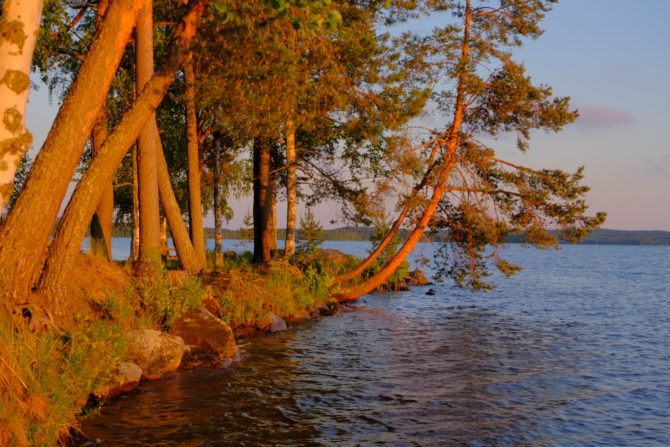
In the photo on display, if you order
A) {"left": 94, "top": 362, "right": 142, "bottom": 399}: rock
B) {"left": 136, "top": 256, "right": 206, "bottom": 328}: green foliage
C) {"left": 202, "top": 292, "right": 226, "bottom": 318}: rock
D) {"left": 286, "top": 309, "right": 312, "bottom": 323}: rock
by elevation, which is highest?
{"left": 136, "top": 256, "right": 206, "bottom": 328}: green foliage

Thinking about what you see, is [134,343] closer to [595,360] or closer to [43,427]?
Result: [43,427]

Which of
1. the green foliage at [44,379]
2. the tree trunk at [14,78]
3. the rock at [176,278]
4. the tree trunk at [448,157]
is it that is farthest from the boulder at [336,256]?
the tree trunk at [14,78]

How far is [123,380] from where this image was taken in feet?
33.1

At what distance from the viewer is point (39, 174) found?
9.70 meters

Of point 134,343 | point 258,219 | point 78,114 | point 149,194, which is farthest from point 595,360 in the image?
point 258,219

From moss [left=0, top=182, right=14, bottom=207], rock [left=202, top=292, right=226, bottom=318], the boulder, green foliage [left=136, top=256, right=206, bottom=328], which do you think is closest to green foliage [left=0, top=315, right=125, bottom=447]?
moss [left=0, top=182, right=14, bottom=207]

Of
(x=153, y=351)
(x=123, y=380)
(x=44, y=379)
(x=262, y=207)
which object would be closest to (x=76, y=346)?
(x=44, y=379)

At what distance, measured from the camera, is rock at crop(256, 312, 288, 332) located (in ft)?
57.5

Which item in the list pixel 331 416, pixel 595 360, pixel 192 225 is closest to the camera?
pixel 331 416

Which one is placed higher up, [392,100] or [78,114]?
[392,100]

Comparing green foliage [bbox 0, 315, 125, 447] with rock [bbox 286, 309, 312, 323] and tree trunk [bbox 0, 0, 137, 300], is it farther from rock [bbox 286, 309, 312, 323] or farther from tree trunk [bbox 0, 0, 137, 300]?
rock [bbox 286, 309, 312, 323]

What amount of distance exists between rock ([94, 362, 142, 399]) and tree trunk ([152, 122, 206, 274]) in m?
7.41

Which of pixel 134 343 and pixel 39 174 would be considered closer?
pixel 39 174

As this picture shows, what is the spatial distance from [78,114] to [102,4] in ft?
31.0
